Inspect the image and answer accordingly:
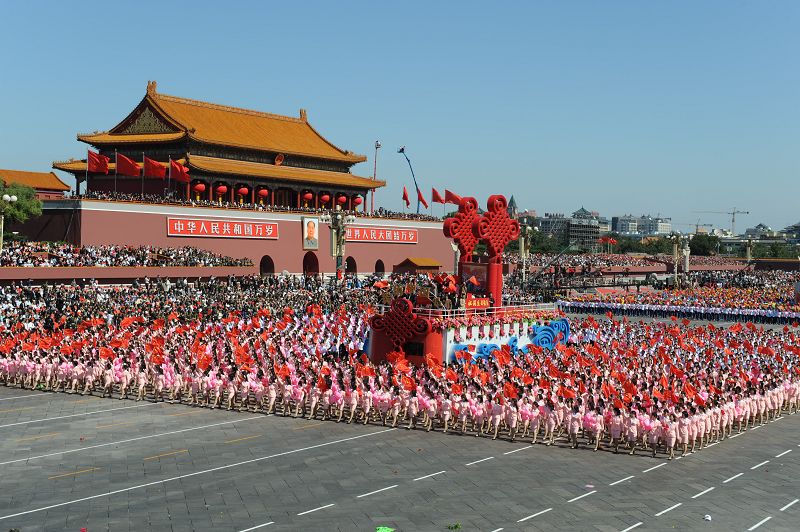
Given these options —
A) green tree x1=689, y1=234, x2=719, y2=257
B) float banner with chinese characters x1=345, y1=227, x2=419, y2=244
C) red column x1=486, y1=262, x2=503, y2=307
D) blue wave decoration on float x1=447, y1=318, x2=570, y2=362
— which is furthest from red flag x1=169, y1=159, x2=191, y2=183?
green tree x1=689, y1=234, x2=719, y2=257

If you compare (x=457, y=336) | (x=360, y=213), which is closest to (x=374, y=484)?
(x=457, y=336)

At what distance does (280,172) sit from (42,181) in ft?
70.2

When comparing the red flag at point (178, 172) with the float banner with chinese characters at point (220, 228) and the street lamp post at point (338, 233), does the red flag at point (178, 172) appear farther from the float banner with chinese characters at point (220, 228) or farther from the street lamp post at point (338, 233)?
the street lamp post at point (338, 233)

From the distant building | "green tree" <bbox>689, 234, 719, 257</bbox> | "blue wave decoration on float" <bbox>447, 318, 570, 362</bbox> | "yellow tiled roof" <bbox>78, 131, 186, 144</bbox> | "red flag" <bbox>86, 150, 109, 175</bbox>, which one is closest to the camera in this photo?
"blue wave decoration on float" <bbox>447, 318, 570, 362</bbox>

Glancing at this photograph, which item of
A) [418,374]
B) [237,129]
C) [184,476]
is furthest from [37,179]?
[184,476]

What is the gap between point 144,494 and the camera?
17.0m

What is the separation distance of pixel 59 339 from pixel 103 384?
9.02 ft

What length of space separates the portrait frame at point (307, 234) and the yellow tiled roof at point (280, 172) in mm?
3428

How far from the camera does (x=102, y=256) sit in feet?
158

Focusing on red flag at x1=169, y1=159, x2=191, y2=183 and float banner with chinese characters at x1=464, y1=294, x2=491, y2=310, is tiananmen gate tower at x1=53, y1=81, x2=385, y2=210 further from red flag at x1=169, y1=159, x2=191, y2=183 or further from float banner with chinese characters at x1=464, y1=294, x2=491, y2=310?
float banner with chinese characters at x1=464, y1=294, x2=491, y2=310

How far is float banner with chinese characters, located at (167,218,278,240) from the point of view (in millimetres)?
56344

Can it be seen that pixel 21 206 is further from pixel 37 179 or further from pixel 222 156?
pixel 37 179

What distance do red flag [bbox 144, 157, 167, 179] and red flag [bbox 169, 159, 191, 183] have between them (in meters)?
1.09

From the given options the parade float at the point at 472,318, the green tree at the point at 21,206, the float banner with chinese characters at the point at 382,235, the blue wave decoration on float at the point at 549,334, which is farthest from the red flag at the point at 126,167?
the blue wave decoration on float at the point at 549,334
